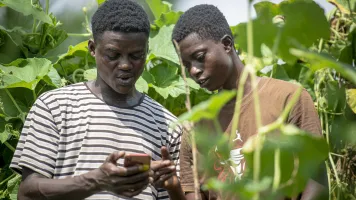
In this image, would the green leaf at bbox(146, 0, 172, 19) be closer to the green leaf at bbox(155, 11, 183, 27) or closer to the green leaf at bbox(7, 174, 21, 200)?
the green leaf at bbox(155, 11, 183, 27)

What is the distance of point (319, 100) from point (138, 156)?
928mm

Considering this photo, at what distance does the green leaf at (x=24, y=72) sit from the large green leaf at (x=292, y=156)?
7.90 feet

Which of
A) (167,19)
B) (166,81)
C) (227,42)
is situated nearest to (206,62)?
(227,42)

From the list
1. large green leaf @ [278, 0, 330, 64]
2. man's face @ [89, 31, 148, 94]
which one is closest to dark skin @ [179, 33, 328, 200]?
man's face @ [89, 31, 148, 94]

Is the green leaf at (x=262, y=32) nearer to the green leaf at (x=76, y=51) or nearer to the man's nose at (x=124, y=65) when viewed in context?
the man's nose at (x=124, y=65)

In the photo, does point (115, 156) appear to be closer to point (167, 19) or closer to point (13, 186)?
point (13, 186)

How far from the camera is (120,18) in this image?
84.5 inches

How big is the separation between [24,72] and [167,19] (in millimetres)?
694

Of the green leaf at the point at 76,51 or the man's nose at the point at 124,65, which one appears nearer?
the man's nose at the point at 124,65

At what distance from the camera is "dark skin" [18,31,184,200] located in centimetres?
185

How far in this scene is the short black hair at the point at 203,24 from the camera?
2.05 metres

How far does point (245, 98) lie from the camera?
1966 millimetres

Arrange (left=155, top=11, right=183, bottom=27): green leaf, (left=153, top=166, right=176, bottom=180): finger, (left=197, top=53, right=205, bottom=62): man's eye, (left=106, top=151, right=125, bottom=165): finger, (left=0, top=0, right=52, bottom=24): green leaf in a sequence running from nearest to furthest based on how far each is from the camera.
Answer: (left=106, top=151, right=125, bottom=165): finger
(left=153, top=166, right=176, bottom=180): finger
(left=197, top=53, right=205, bottom=62): man's eye
(left=0, top=0, right=52, bottom=24): green leaf
(left=155, top=11, right=183, bottom=27): green leaf

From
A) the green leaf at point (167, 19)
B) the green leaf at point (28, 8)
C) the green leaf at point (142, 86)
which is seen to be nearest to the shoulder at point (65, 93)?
the green leaf at point (142, 86)
